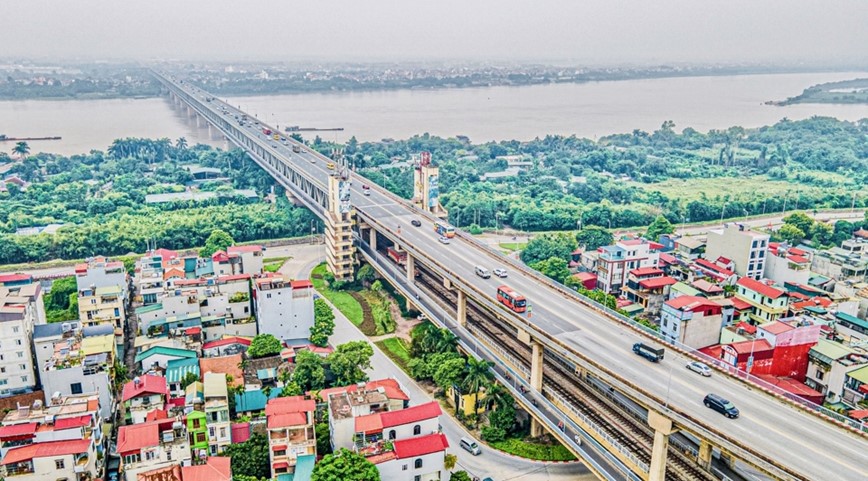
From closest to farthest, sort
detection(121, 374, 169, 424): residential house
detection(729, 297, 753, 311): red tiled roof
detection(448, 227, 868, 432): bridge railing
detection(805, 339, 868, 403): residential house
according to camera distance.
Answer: detection(448, 227, 868, 432): bridge railing → detection(121, 374, 169, 424): residential house → detection(805, 339, 868, 403): residential house → detection(729, 297, 753, 311): red tiled roof

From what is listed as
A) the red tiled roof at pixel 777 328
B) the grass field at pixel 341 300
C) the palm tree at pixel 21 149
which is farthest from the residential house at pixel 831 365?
the palm tree at pixel 21 149

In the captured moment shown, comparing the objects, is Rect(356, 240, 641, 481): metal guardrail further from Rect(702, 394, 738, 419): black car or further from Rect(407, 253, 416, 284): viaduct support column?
Rect(702, 394, 738, 419): black car

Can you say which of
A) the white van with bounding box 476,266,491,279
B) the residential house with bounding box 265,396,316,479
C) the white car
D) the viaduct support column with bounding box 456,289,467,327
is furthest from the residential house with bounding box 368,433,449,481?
the white van with bounding box 476,266,491,279

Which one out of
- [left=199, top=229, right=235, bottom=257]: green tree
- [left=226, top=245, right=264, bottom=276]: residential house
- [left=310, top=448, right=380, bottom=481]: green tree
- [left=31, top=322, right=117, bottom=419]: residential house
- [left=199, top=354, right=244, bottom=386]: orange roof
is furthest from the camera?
[left=199, top=229, right=235, bottom=257]: green tree

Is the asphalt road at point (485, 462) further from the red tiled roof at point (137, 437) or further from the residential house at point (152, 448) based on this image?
the red tiled roof at point (137, 437)

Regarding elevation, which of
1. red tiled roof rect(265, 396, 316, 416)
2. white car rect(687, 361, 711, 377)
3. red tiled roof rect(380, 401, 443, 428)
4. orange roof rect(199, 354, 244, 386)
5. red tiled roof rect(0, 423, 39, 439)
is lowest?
orange roof rect(199, 354, 244, 386)

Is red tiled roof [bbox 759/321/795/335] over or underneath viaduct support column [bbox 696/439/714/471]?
over

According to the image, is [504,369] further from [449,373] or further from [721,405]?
[721,405]
